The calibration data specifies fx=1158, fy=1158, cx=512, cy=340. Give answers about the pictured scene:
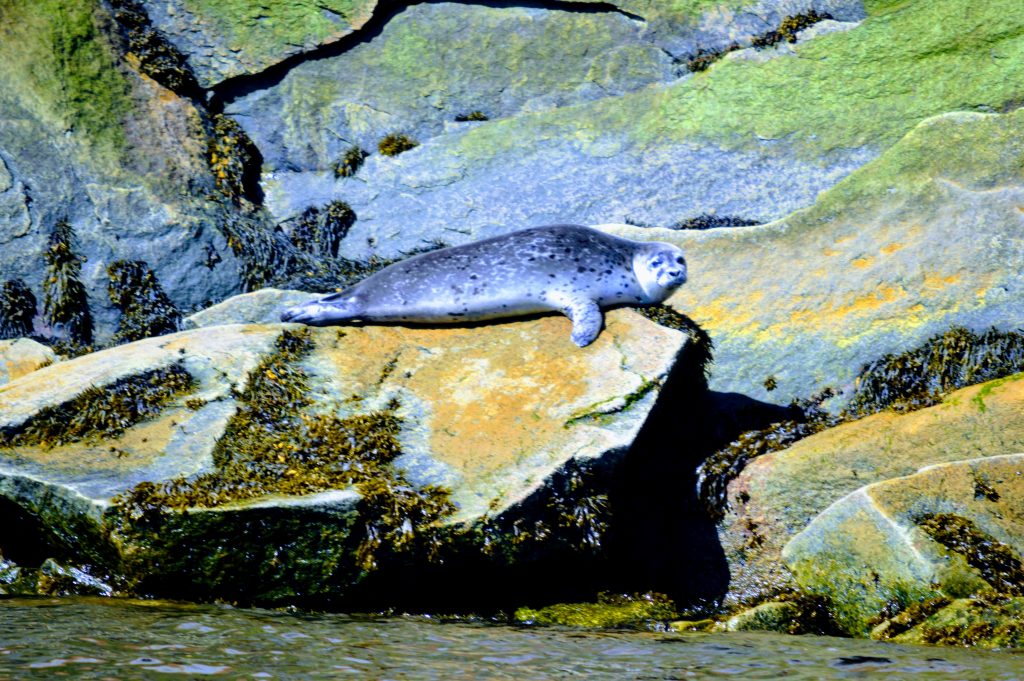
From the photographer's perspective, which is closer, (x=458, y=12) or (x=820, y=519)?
(x=820, y=519)

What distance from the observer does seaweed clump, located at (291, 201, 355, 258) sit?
12.1 meters

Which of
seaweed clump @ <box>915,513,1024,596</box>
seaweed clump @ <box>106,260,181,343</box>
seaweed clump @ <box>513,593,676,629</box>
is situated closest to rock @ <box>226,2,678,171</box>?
seaweed clump @ <box>106,260,181,343</box>

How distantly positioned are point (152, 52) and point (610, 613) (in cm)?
856

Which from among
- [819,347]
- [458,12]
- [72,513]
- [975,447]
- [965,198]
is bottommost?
[72,513]

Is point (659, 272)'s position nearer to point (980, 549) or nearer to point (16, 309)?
point (980, 549)

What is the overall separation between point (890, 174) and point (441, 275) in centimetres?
392

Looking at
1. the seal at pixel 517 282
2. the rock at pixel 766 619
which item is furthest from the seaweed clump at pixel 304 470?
the rock at pixel 766 619

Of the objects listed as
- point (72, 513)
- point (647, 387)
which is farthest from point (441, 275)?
point (72, 513)

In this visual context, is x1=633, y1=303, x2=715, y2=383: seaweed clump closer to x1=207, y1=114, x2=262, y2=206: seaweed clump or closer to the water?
the water

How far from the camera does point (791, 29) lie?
496 inches

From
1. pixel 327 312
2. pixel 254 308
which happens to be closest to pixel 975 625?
pixel 327 312

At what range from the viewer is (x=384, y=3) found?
43.8 ft

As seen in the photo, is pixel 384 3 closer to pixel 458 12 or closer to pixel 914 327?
pixel 458 12

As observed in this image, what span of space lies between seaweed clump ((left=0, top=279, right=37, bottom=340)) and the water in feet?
18.1
